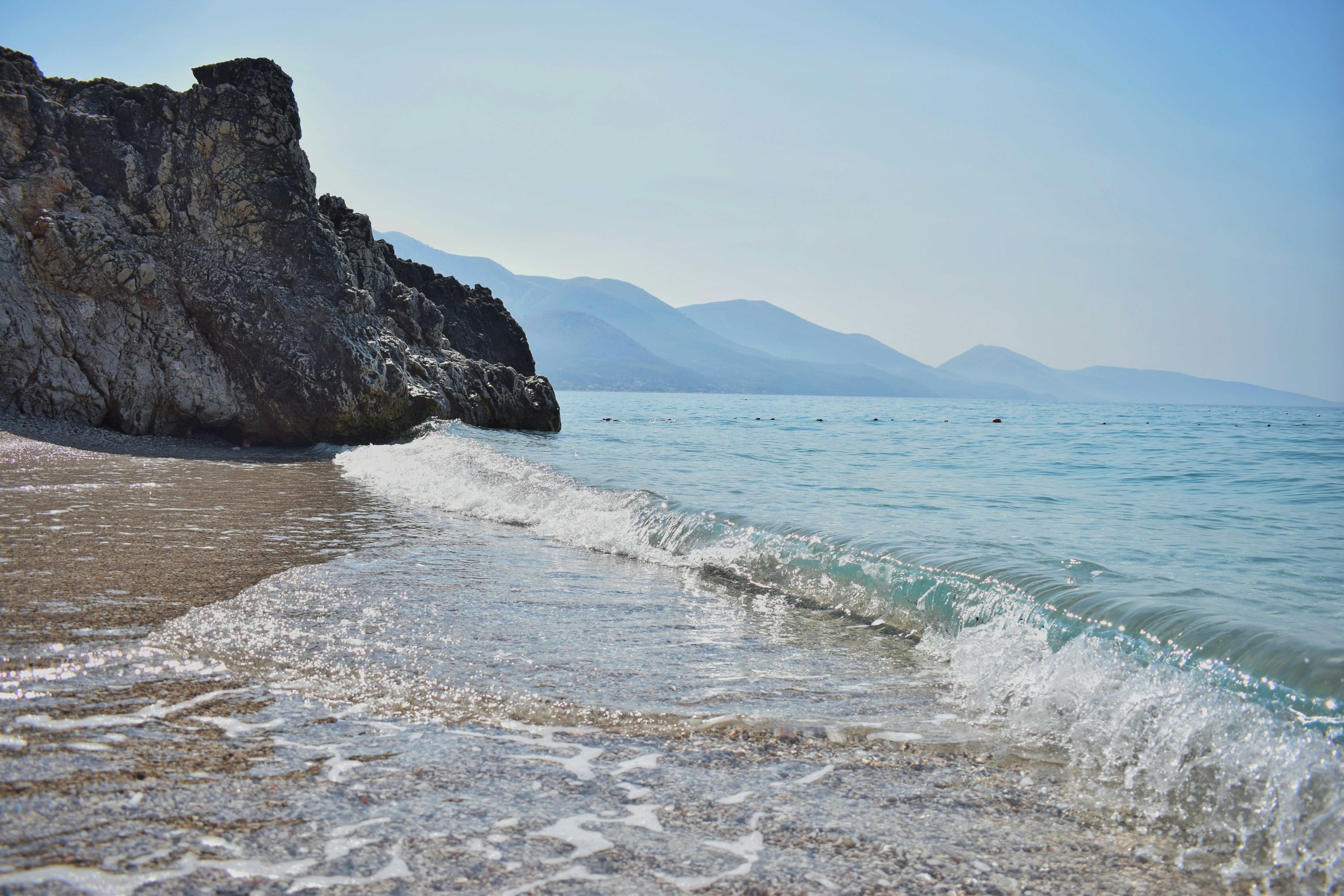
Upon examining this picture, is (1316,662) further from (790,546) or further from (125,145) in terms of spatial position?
(125,145)

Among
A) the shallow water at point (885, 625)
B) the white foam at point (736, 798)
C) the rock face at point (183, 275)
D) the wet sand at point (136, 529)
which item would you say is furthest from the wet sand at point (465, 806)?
the rock face at point (183, 275)

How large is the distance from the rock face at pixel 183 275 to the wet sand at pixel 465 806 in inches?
618

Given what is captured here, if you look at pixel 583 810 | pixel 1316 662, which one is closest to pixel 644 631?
pixel 583 810

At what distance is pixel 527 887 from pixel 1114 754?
3026 millimetres

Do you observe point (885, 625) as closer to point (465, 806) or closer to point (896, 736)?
point (896, 736)

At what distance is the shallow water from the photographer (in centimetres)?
378

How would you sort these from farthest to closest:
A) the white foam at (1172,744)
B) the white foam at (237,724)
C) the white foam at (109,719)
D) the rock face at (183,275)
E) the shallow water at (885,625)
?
Result: 1. the rock face at (183,275)
2. the shallow water at (885,625)
3. the white foam at (237,724)
4. the white foam at (109,719)
5. the white foam at (1172,744)

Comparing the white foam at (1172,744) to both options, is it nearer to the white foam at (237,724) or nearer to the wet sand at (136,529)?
the white foam at (237,724)

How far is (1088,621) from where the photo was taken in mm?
5430

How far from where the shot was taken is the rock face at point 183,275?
16594 mm

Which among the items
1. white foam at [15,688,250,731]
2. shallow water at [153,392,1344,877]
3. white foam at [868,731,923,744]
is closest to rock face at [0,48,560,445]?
shallow water at [153,392,1344,877]

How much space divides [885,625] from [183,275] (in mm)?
19509

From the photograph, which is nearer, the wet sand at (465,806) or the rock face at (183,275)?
the wet sand at (465,806)

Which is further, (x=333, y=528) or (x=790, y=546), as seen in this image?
(x=333, y=528)
